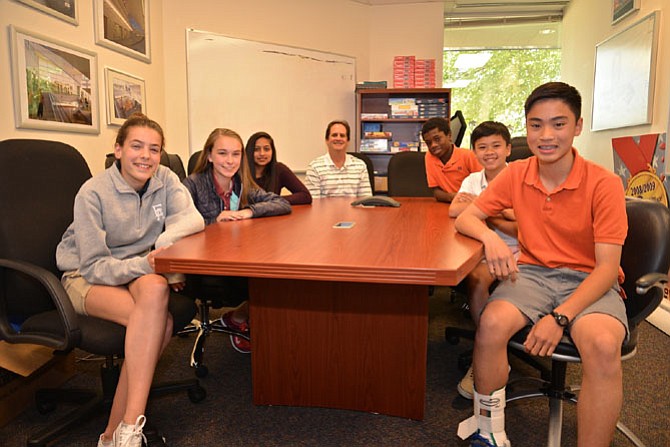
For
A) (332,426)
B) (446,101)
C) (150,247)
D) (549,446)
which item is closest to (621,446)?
(549,446)

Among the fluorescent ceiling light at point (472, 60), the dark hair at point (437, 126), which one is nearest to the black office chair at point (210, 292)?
the dark hair at point (437, 126)

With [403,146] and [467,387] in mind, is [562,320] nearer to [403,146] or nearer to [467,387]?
[467,387]

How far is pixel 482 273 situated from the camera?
1926mm

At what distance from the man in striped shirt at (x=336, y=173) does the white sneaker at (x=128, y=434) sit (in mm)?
2253

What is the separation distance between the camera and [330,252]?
1323 mm

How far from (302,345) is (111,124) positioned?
7.85ft

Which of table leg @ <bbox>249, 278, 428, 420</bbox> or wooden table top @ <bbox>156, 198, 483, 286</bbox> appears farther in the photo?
table leg @ <bbox>249, 278, 428, 420</bbox>

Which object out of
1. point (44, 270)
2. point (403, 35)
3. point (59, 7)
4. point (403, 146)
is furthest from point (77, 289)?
point (403, 35)

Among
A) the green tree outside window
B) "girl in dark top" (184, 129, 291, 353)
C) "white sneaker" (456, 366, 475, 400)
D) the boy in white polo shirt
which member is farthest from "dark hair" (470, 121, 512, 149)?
the green tree outside window

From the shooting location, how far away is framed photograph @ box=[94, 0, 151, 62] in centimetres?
320

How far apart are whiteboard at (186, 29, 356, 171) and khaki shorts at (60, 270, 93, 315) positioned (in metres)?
2.98

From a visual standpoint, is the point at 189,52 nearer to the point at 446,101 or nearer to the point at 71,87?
the point at 71,87

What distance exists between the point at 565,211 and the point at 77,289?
161 cm

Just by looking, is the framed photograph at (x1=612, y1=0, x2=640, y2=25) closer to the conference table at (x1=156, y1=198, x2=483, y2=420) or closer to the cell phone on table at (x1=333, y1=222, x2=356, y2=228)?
the conference table at (x1=156, y1=198, x2=483, y2=420)
